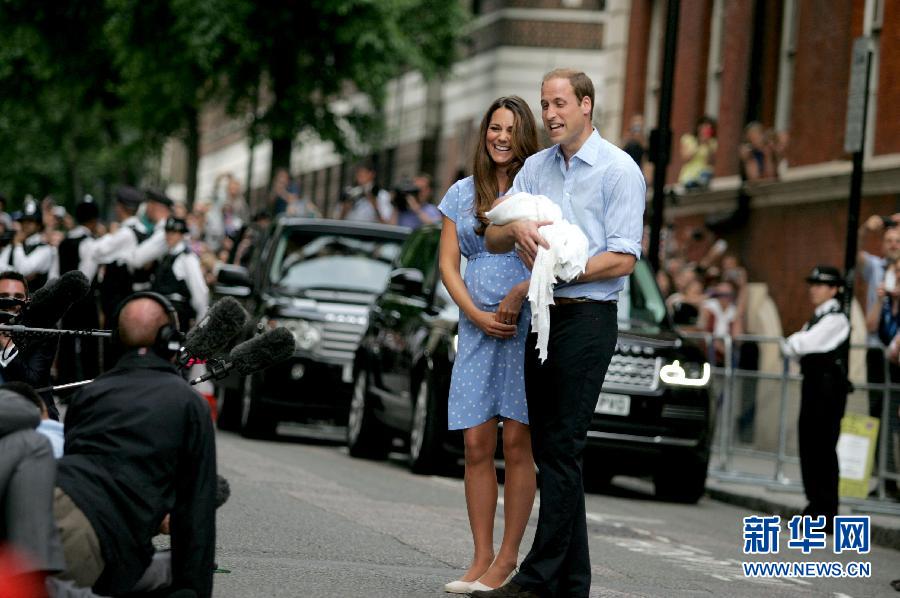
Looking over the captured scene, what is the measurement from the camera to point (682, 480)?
15555mm

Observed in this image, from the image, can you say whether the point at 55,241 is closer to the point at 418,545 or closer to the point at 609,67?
the point at 609,67

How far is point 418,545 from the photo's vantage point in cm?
1021

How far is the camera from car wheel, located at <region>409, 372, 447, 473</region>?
14727mm

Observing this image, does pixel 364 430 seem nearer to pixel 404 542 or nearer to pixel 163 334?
pixel 404 542

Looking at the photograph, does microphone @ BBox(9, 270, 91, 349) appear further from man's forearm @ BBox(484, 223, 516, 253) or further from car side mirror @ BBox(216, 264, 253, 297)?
car side mirror @ BBox(216, 264, 253, 297)

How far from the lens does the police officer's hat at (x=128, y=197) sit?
62.7 ft

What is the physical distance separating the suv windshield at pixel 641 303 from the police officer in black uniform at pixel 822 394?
159 cm

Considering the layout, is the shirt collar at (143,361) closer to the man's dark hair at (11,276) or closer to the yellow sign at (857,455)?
the man's dark hair at (11,276)

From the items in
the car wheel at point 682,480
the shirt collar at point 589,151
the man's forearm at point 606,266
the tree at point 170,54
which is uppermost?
the tree at point 170,54

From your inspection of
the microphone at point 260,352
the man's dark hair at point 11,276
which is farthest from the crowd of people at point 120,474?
the man's dark hair at point 11,276

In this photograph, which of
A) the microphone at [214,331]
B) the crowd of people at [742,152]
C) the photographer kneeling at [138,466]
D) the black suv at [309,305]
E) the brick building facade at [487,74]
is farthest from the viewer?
the brick building facade at [487,74]

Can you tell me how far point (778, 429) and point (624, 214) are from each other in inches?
380

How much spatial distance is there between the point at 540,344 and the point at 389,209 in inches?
634

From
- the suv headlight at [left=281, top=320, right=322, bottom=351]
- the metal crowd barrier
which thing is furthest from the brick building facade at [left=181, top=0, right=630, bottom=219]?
the suv headlight at [left=281, top=320, right=322, bottom=351]
